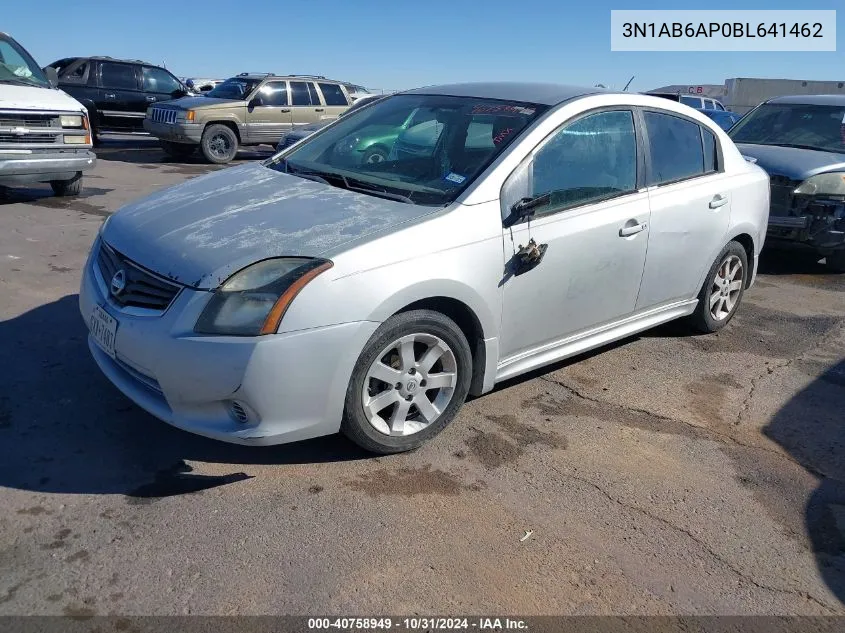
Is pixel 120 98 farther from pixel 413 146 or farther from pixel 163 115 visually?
pixel 413 146

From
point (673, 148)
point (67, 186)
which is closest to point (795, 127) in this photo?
point (673, 148)

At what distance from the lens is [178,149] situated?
15.1 meters

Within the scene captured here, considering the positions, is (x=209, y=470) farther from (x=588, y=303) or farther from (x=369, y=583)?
(x=588, y=303)

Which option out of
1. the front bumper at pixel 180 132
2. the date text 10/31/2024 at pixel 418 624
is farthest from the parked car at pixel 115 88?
the date text 10/31/2024 at pixel 418 624

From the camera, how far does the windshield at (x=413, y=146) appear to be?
374 cm

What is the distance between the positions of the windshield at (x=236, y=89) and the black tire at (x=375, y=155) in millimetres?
11308

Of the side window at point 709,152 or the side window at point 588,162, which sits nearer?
the side window at point 588,162

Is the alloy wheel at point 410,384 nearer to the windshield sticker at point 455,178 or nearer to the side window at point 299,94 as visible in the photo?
the windshield sticker at point 455,178

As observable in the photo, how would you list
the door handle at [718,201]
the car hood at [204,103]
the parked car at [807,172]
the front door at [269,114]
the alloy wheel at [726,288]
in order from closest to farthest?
the door handle at [718,201] < the alloy wheel at [726,288] < the parked car at [807,172] < the car hood at [204,103] < the front door at [269,114]

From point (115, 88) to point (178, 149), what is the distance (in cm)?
216

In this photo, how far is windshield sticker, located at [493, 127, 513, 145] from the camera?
3.83m

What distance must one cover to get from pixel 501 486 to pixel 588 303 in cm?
125

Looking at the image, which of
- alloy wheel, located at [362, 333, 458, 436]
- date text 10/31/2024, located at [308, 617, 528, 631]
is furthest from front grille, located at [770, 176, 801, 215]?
date text 10/31/2024, located at [308, 617, 528, 631]

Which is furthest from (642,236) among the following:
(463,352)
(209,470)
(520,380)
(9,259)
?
(9,259)
